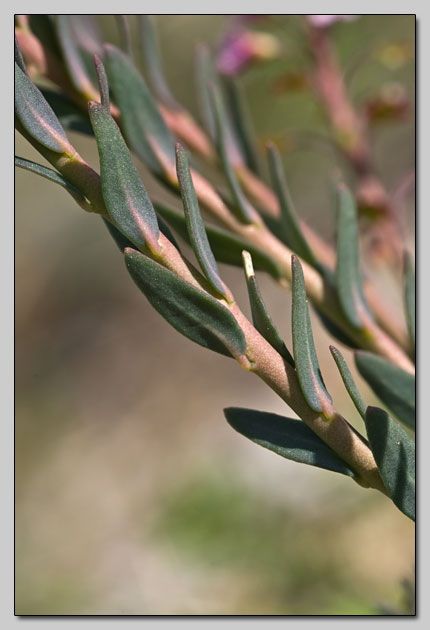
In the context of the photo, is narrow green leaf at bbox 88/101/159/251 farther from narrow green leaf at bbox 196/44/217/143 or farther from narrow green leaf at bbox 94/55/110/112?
narrow green leaf at bbox 196/44/217/143

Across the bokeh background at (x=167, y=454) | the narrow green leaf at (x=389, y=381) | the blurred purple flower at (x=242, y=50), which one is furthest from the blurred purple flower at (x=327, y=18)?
the bokeh background at (x=167, y=454)

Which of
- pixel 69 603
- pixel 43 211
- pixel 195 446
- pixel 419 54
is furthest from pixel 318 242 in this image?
pixel 43 211

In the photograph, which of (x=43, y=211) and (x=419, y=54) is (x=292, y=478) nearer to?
(x=43, y=211)

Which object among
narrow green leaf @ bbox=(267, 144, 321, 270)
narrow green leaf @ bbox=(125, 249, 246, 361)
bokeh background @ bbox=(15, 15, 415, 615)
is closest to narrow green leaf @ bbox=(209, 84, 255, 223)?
narrow green leaf @ bbox=(267, 144, 321, 270)

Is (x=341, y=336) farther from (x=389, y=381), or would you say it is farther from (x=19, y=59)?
(x=19, y=59)

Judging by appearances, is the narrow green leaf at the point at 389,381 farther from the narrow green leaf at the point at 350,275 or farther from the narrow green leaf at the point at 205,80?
the narrow green leaf at the point at 205,80

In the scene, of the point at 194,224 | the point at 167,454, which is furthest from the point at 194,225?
the point at 167,454

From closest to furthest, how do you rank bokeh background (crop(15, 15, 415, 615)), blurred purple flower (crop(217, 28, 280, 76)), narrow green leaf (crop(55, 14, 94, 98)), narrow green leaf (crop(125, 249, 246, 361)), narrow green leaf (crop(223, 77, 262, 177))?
narrow green leaf (crop(125, 249, 246, 361)), narrow green leaf (crop(55, 14, 94, 98)), narrow green leaf (crop(223, 77, 262, 177)), blurred purple flower (crop(217, 28, 280, 76)), bokeh background (crop(15, 15, 415, 615))
